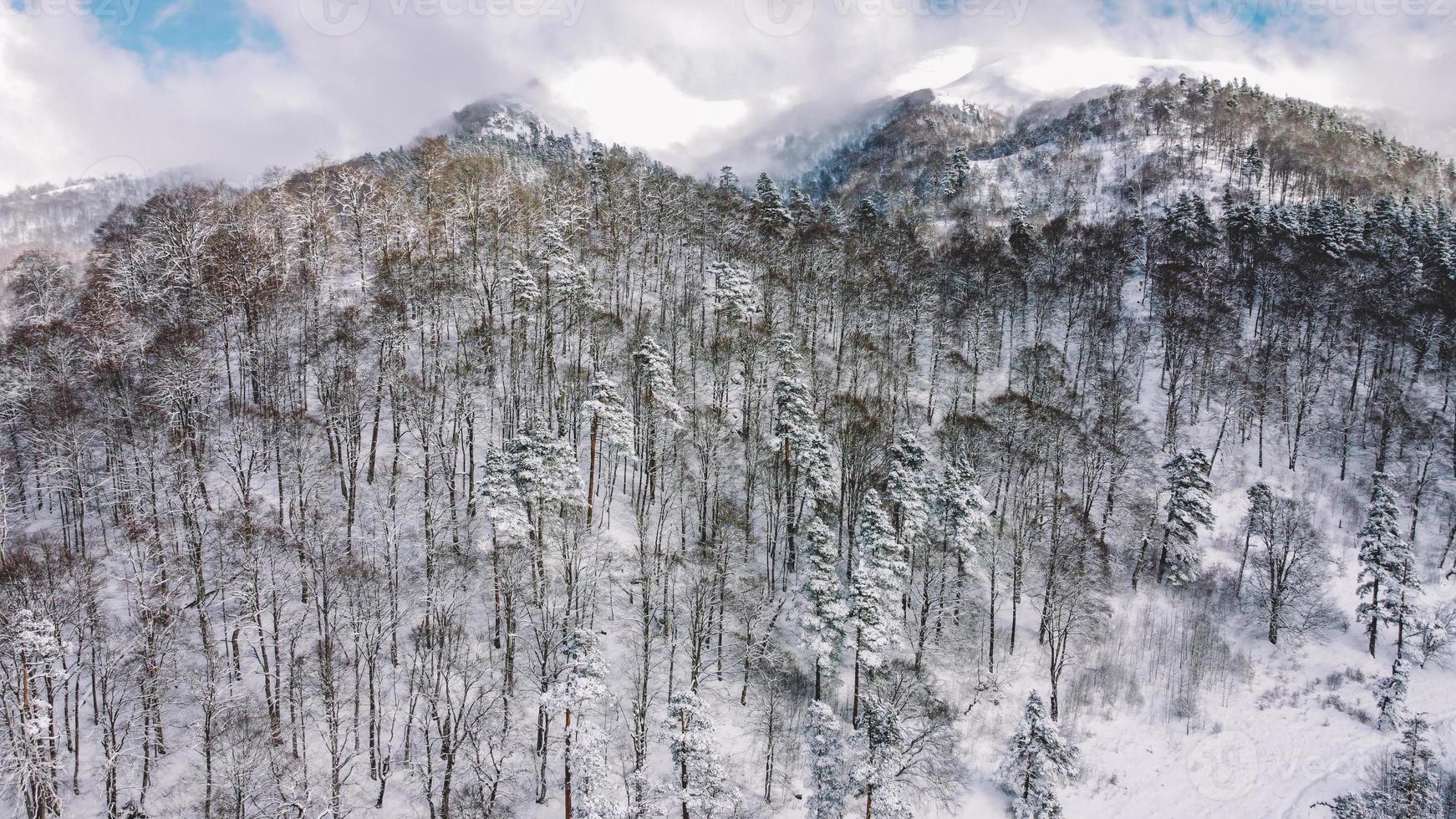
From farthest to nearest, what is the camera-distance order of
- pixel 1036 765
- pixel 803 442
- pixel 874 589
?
pixel 803 442 → pixel 874 589 → pixel 1036 765

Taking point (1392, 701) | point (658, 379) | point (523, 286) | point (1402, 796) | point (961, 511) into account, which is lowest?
point (1402, 796)

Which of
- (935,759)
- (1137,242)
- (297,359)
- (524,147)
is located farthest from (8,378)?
(524,147)

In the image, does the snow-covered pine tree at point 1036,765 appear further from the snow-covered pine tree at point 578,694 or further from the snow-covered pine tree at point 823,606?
the snow-covered pine tree at point 578,694

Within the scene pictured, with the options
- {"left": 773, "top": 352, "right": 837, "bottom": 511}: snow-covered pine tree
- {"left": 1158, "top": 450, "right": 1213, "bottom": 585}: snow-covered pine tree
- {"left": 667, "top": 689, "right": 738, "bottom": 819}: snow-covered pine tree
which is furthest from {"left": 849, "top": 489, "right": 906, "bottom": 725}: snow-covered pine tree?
{"left": 1158, "top": 450, "right": 1213, "bottom": 585}: snow-covered pine tree

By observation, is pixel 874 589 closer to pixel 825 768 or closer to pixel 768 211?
pixel 825 768

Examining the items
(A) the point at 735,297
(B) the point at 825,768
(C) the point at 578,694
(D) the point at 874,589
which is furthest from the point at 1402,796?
(A) the point at 735,297

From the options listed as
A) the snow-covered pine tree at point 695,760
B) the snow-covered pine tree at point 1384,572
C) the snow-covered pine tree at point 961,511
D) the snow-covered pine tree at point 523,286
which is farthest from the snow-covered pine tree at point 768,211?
the snow-covered pine tree at point 695,760

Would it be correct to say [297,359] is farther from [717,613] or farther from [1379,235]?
[1379,235]
